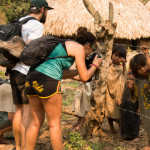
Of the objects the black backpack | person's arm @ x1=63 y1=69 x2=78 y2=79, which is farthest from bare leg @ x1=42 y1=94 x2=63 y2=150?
the black backpack

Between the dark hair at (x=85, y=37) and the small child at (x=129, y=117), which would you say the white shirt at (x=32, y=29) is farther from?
the small child at (x=129, y=117)

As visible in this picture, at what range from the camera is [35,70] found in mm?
2518

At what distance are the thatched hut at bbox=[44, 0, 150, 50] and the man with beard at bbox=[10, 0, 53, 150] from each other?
22.5 feet

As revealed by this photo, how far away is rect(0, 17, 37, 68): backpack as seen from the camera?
9.51ft

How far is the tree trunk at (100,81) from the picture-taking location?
10.9ft

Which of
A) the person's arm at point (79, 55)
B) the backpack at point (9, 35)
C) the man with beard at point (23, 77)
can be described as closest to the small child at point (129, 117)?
the person's arm at point (79, 55)

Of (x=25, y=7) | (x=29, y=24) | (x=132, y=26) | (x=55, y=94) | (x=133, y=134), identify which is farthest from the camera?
(x=25, y=7)

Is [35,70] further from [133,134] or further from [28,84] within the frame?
[133,134]

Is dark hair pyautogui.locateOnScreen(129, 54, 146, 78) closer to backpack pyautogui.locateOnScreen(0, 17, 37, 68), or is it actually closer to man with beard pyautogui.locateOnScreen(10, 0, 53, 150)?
man with beard pyautogui.locateOnScreen(10, 0, 53, 150)

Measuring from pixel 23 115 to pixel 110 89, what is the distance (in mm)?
1492

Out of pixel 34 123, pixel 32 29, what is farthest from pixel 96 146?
pixel 32 29

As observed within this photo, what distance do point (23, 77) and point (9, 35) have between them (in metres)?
0.55

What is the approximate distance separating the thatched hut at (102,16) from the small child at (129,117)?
6496 millimetres

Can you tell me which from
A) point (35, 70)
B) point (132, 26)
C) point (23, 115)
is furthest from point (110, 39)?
point (132, 26)
